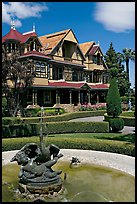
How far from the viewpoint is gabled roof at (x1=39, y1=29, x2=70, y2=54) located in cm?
4142

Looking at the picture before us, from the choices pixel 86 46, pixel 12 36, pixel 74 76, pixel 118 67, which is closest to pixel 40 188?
pixel 12 36

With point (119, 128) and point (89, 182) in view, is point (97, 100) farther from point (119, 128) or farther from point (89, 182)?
point (89, 182)

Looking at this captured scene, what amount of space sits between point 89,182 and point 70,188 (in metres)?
1.06

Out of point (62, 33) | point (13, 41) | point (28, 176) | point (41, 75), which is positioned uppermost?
point (62, 33)

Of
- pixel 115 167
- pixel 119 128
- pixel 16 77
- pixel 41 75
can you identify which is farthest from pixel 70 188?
pixel 41 75

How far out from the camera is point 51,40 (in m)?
43.8

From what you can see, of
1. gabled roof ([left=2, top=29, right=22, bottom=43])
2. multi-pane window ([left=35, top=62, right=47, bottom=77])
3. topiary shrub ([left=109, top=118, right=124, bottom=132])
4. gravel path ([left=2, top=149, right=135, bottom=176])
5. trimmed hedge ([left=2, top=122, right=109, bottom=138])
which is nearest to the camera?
gravel path ([left=2, top=149, right=135, bottom=176])

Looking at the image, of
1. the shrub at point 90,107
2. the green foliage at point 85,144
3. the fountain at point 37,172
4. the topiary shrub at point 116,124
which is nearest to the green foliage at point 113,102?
the topiary shrub at point 116,124

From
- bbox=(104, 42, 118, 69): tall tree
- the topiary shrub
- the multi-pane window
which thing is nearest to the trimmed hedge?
the topiary shrub

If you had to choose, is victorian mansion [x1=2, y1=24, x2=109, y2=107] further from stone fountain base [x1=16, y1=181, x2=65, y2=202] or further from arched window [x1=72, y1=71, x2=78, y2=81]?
stone fountain base [x1=16, y1=181, x2=65, y2=202]

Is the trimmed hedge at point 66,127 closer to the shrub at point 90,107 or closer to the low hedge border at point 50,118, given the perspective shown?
the low hedge border at point 50,118

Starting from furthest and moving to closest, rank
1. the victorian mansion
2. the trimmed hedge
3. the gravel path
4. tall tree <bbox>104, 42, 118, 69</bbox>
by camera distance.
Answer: tall tree <bbox>104, 42, 118, 69</bbox> < the victorian mansion < the trimmed hedge < the gravel path

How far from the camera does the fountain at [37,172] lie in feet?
30.1

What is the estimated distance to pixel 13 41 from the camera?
1403 inches
